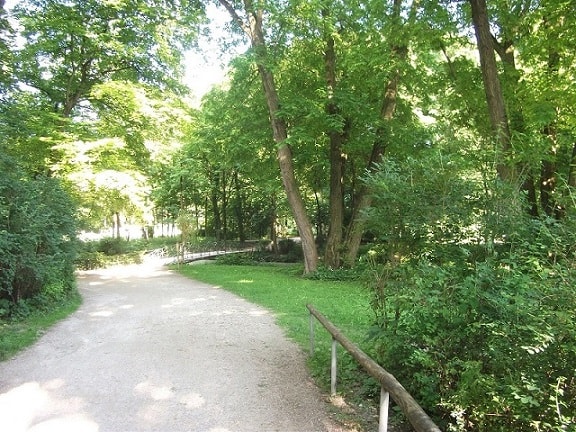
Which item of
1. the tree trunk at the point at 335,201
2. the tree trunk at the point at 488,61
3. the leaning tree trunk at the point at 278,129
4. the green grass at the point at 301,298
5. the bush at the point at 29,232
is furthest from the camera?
the tree trunk at the point at 335,201

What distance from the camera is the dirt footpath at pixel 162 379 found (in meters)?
4.46

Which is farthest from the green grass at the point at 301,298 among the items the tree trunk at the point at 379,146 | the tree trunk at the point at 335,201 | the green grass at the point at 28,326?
the green grass at the point at 28,326

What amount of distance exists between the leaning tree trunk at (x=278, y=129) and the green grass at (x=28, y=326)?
8.68m

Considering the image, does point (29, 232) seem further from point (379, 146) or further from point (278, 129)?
point (379, 146)

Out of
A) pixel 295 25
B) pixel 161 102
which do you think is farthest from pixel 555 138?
pixel 161 102

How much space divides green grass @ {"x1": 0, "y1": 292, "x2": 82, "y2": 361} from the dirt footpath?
226mm

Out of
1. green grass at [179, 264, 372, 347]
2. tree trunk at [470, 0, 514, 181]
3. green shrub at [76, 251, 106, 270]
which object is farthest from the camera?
green shrub at [76, 251, 106, 270]

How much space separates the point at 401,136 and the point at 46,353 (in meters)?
13.2

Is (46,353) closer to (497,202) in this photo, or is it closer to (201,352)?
(201,352)

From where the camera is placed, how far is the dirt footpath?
4461 millimetres

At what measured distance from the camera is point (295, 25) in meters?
14.9

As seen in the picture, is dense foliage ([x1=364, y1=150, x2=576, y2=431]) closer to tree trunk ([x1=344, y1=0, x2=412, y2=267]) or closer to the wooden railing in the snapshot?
the wooden railing

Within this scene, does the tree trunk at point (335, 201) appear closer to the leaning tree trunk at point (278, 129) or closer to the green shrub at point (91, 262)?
the leaning tree trunk at point (278, 129)

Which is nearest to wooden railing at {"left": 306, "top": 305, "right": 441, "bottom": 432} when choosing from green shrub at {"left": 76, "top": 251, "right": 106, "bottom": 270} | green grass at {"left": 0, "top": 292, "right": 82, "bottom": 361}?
green grass at {"left": 0, "top": 292, "right": 82, "bottom": 361}
